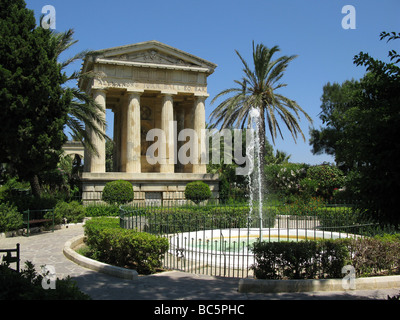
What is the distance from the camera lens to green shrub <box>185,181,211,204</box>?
959 inches

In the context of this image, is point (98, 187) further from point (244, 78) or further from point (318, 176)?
point (318, 176)

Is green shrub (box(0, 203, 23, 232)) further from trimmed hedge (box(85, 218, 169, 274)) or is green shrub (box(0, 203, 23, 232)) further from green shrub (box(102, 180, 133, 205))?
green shrub (box(102, 180, 133, 205))

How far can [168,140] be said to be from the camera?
26.9 meters

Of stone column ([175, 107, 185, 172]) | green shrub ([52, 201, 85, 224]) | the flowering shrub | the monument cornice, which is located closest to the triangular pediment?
the monument cornice

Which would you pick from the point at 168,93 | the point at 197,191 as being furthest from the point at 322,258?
the point at 168,93

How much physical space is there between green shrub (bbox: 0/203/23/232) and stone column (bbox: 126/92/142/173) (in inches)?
447

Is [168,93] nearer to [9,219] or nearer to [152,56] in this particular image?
[152,56]

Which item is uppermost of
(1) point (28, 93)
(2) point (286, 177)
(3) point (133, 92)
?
(3) point (133, 92)

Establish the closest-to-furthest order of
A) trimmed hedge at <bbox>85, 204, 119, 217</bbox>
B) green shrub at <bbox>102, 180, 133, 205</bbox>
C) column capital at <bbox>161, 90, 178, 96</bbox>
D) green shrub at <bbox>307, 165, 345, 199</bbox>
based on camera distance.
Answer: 1. trimmed hedge at <bbox>85, 204, 119, 217</bbox>
2. green shrub at <bbox>102, 180, 133, 205</bbox>
3. green shrub at <bbox>307, 165, 345, 199</bbox>
4. column capital at <bbox>161, 90, 178, 96</bbox>

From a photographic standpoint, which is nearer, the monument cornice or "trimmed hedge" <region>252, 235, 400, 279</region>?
"trimmed hedge" <region>252, 235, 400, 279</region>

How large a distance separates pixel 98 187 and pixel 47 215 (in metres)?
8.20

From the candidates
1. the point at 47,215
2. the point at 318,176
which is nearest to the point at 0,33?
the point at 47,215

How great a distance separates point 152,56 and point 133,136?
5725mm

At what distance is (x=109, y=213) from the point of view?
2080cm
